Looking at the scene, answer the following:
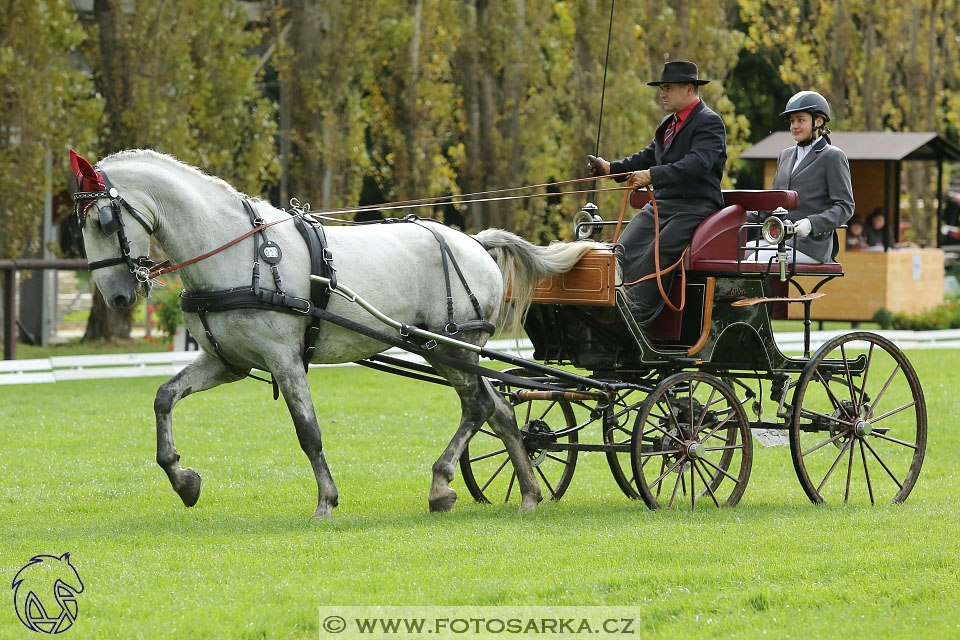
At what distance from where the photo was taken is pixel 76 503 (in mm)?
7793

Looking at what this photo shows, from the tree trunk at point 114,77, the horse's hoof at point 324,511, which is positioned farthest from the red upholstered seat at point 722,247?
the tree trunk at point 114,77

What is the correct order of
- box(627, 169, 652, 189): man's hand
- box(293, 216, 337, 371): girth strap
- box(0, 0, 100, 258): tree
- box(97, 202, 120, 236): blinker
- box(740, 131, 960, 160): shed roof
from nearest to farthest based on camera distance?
box(97, 202, 120, 236): blinker < box(293, 216, 337, 371): girth strap < box(627, 169, 652, 189): man's hand < box(0, 0, 100, 258): tree < box(740, 131, 960, 160): shed roof

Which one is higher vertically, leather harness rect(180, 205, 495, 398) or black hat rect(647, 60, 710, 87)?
black hat rect(647, 60, 710, 87)

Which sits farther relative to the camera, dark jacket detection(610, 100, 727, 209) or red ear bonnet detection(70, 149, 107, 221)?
dark jacket detection(610, 100, 727, 209)

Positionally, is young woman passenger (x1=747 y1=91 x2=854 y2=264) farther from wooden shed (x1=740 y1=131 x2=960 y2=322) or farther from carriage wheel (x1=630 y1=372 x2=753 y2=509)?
wooden shed (x1=740 y1=131 x2=960 y2=322)

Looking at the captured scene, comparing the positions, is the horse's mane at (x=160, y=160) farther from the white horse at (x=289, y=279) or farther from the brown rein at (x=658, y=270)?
the brown rein at (x=658, y=270)

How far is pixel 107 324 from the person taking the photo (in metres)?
18.2

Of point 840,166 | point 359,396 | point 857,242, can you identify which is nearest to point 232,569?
point 840,166

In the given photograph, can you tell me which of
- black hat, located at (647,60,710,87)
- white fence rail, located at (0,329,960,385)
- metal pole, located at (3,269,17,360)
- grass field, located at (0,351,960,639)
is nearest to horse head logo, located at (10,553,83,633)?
grass field, located at (0,351,960,639)

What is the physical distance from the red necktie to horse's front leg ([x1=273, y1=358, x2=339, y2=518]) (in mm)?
2620

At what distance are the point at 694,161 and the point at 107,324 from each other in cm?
1264

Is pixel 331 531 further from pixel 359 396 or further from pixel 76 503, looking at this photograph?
pixel 359 396

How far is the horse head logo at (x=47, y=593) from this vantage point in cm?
497

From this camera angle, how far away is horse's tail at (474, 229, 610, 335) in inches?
295
